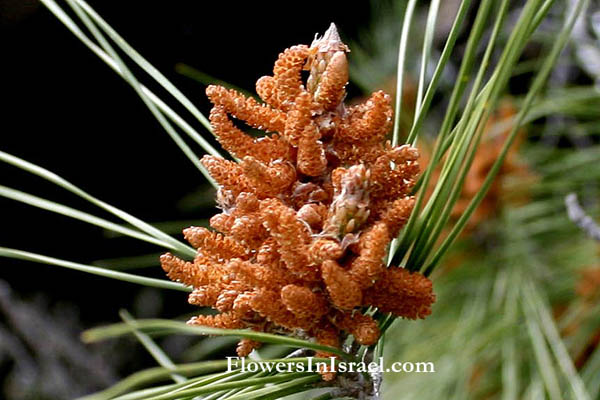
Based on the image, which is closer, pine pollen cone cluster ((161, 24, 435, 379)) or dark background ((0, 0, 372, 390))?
pine pollen cone cluster ((161, 24, 435, 379))

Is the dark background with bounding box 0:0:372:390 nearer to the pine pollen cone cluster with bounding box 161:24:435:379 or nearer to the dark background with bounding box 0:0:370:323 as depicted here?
the dark background with bounding box 0:0:370:323

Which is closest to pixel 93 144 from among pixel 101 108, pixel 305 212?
pixel 101 108

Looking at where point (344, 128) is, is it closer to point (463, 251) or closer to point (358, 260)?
point (358, 260)

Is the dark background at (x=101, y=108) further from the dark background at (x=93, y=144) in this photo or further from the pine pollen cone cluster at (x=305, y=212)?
the pine pollen cone cluster at (x=305, y=212)

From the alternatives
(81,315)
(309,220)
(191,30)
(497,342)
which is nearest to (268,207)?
(309,220)

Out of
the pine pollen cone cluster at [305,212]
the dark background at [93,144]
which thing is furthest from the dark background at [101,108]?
the pine pollen cone cluster at [305,212]

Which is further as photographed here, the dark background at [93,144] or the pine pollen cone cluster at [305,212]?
the dark background at [93,144]

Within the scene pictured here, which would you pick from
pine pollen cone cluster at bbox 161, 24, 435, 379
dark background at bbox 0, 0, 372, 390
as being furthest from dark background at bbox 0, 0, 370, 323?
pine pollen cone cluster at bbox 161, 24, 435, 379

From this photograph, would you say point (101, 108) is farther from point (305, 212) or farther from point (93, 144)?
point (305, 212)
